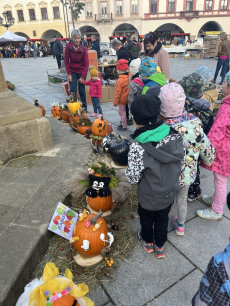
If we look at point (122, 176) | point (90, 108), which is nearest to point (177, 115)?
point (122, 176)

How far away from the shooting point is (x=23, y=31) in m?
45.8

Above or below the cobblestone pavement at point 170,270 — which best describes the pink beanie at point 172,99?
above

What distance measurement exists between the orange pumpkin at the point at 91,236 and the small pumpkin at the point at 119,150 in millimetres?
1482

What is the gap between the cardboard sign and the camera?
91.7 inches

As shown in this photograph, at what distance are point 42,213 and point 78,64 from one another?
4654 mm

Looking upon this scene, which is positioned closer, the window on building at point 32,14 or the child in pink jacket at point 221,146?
the child in pink jacket at point 221,146

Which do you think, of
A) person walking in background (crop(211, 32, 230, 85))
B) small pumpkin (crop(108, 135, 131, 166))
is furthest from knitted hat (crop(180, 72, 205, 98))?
person walking in background (crop(211, 32, 230, 85))

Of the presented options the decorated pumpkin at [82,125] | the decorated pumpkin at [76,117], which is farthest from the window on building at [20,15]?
the decorated pumpkin at [82,125]

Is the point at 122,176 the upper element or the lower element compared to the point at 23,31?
lower

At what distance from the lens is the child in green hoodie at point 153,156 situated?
1798 mm

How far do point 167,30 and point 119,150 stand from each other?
158ft

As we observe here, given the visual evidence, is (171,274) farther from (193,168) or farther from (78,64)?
(78,64)

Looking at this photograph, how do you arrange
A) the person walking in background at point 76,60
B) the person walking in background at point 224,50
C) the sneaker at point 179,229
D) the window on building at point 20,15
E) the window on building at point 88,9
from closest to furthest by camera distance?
the sneaker at point 179,229
the person walking in background at point 76,60
the person walking in background at point 224,50
the window on building at point 88,9
the window on building at point 20,15

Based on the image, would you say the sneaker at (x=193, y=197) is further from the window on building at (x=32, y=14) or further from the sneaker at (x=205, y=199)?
the window on building at (x=32, y=14)
